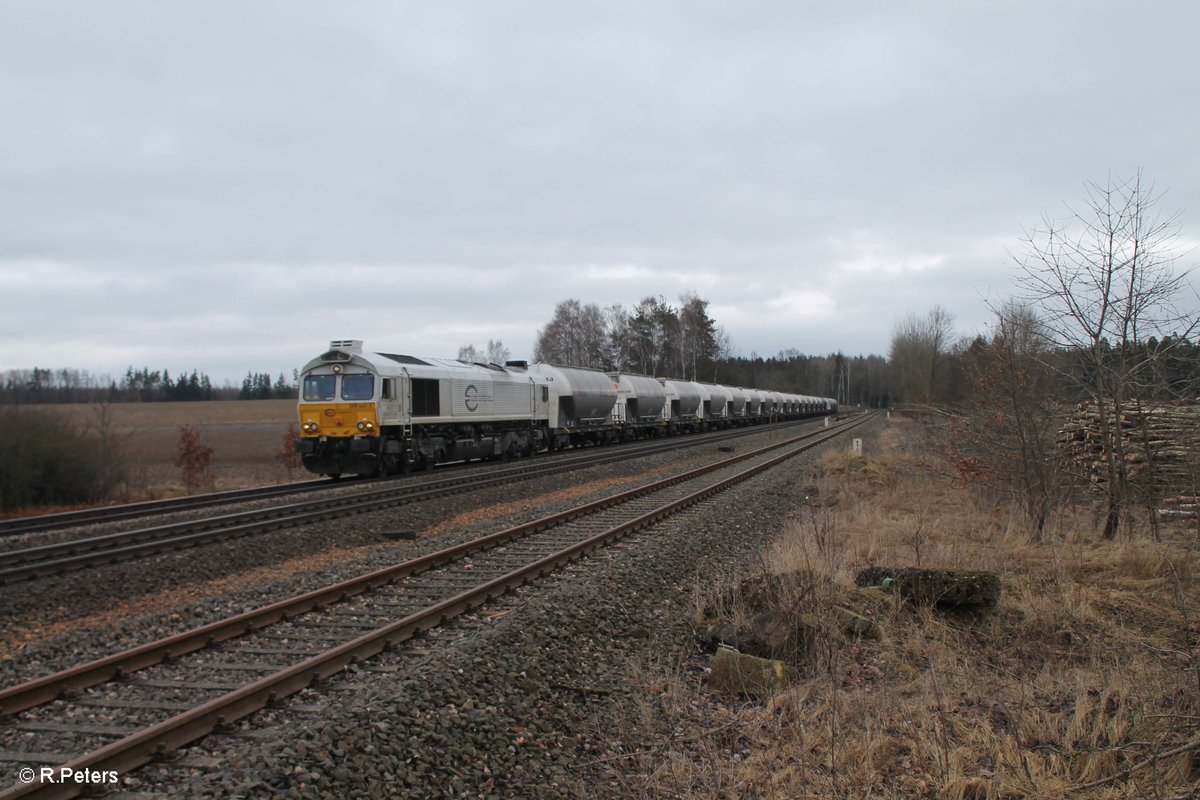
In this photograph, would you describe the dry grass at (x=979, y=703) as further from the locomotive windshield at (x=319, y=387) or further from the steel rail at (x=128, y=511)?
the locomotive windshield at (x=319, y=387)

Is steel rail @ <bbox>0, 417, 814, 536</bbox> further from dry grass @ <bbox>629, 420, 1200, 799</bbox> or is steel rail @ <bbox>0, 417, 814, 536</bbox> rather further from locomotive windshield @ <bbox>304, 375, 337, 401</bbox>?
dry grass @ <bbox>629, 420, 1200, 799</bbox>

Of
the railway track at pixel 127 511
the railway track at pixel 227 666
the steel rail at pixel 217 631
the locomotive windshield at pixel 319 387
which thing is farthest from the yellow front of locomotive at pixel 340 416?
the railway track at pixel 227 666

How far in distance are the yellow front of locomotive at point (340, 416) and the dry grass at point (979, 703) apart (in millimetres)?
12803

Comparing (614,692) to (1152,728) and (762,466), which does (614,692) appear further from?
(762,466)

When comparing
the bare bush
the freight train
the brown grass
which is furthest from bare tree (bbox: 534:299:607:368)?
the bare bush

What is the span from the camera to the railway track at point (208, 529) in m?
9.93

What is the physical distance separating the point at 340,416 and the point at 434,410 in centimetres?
294

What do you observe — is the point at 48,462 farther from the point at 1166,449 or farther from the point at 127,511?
the point at 1166,449

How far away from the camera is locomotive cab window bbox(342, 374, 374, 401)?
19.5 m

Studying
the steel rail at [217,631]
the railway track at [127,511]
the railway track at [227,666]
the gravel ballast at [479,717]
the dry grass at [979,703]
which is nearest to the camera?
the gravel ballast at [479,717]

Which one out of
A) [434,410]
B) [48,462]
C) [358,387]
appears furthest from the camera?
[434,410]

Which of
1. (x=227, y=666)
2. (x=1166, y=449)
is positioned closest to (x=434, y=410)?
(x=227, y=666)

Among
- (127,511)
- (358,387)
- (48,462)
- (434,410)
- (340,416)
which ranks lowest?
(127,511)

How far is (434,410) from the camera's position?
21.9 metres
